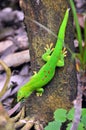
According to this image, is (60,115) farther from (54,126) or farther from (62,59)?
(62,59)

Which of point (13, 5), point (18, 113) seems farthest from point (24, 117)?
point (13, 5)

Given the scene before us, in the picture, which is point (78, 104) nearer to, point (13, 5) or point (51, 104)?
point (51, 104)

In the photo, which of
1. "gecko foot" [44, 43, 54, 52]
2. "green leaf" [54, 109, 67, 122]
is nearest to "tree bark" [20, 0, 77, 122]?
"gecko foot" [44, 43, 54, 52]

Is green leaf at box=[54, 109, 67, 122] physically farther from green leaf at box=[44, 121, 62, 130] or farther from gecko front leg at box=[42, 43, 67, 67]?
gecko front leg at box=[42, 43, 67, 67]

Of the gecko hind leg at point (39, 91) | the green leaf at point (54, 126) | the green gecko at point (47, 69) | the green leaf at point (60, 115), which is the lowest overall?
the green leaf at point (54, 126)

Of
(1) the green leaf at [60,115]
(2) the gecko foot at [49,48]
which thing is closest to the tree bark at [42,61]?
(2) the gecko foot at [49,48]

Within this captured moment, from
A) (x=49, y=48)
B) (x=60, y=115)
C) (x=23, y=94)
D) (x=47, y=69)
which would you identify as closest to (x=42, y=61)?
(x=47, y=69)

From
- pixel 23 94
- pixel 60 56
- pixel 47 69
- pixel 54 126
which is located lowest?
pixel 54 126

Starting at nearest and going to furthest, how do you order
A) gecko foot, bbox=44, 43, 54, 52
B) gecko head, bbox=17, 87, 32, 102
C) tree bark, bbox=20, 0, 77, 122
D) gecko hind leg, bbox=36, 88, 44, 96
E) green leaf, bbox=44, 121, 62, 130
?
1. green leaf, bbox=44, 121, 62, 130
2. tree bark, bbox=20, 0, 77, 122
3. gecko foot, bbox=44, 43, 54, 52
4. gecko hind leg, bbox=36, 88, 44, 96
5. gecko head, bbox=17, 87, 32, 102

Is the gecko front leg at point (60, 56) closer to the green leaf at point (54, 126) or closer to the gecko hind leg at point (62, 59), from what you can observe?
the gecko hind leg at point (62, 59)
